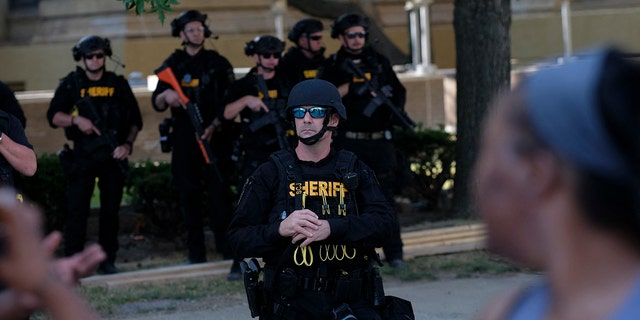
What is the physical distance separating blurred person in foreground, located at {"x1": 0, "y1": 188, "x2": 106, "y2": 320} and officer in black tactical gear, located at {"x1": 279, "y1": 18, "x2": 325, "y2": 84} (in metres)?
7.42

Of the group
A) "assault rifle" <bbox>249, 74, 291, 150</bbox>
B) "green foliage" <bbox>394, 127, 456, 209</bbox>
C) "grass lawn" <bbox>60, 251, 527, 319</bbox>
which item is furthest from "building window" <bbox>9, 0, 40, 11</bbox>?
"grass lawn" <bbox>60, 251, 527, 319</bbox>

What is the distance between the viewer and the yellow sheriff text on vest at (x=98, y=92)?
9141 mm

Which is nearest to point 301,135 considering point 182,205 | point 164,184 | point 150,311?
point 150,311

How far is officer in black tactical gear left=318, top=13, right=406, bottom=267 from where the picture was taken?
29.7ft

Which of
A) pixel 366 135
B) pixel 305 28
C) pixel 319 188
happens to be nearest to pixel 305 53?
pixel 305 28

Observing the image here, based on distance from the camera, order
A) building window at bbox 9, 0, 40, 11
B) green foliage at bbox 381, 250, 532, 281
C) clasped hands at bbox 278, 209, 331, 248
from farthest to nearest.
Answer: building window at bbox 9, 0, 40, 11 < green foliage at bbox 381, 250, 532, 281 < clasped hands at bbox 278, 209, 331, 248

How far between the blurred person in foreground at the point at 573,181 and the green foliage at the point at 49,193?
28.8 feet

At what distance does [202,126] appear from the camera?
9.26m

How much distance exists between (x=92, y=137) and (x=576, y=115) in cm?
789

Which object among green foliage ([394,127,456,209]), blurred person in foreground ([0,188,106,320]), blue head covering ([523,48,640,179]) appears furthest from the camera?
green foliage ([394,127,456,209])

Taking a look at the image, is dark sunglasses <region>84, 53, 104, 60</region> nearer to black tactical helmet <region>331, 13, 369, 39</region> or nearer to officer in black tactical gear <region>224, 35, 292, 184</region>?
officer in black tactical gear <region>224, 35, 292, 184</region>

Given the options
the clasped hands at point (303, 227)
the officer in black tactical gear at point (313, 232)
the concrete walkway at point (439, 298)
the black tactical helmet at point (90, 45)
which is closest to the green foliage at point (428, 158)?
the concrete walkway at point (439, 298)

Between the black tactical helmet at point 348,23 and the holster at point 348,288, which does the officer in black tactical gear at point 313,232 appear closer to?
the holster at point 348,288

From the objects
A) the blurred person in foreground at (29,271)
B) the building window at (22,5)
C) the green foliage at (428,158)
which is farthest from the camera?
the building window at (22,5)
